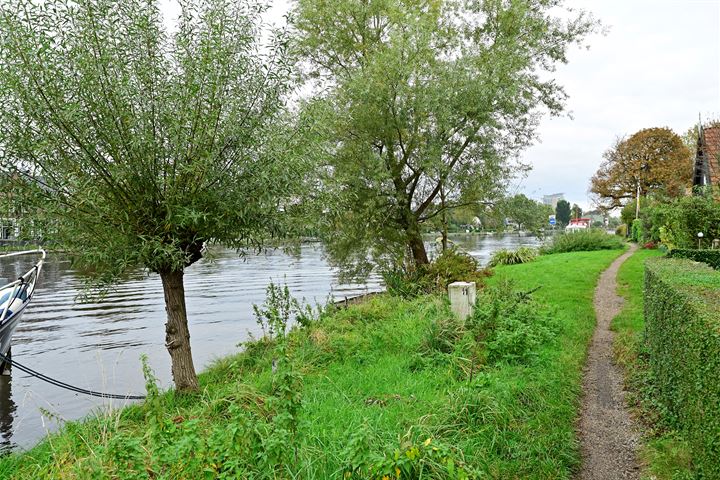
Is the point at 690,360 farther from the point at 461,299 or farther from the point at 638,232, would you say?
the point at 638,232

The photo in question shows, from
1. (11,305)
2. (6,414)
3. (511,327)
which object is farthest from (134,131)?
(11,305)

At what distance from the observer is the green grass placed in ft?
14.1

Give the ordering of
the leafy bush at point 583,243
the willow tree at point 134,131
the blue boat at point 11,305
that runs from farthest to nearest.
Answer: the leafy bush at point 583,243, the blue boat at point 11,305, the willow tree at point 134,131

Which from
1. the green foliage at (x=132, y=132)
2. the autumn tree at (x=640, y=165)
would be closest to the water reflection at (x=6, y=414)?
the green foliage at (x=132, y=132)

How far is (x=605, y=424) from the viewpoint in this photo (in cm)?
547

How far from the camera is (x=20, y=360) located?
40.4ft

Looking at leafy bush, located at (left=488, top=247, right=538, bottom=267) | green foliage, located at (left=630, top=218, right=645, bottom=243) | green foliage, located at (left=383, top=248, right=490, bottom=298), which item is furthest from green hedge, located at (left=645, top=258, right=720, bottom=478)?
green foliage, located at (left=630, top=218, right=645, bottom=243)

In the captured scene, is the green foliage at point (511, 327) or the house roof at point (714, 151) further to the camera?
the house roof at point (714, 151)

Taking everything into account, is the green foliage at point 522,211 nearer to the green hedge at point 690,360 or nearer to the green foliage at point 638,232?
the green hedge at point 690,360

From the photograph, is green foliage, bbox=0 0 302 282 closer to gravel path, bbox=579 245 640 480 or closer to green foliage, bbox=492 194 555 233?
gravel path, bbox=579 245 640 480

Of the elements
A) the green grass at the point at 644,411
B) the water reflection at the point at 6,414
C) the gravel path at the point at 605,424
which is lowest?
the water reflection at the point at 6,414

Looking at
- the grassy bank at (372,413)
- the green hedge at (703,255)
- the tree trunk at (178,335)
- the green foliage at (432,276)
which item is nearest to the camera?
the grassy bank at (372,413)

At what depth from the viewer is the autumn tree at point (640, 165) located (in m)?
46.3

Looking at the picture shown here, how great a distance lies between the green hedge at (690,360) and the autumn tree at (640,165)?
4370 centimetres
